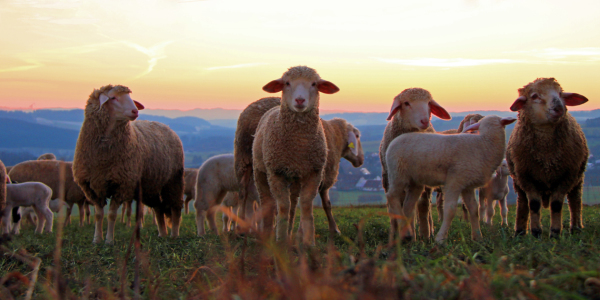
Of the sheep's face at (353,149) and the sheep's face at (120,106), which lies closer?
the sheep's face at (120,106)

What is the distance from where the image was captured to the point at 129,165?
24.3ft

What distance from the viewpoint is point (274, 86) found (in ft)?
18.7

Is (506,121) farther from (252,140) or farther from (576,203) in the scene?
(252,140)

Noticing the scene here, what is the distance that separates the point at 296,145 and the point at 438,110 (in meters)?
2.20

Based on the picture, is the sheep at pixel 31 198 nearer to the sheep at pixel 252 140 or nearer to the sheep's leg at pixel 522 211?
the sheep at pixel 252 140

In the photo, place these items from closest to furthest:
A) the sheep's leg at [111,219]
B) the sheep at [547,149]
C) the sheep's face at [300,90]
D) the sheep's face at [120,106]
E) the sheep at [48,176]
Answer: the sheep's face at [300,90] < the sheep at [547,149] < the sheep's leg at [111,219] < the sheep's face at [120,106] < the sheep at [48,176]

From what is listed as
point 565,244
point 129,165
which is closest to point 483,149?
point 565,244

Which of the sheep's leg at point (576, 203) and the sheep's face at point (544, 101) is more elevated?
the sheep's face at point (544, 101)

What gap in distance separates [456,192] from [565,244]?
1283 mm

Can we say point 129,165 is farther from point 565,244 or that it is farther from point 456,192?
point 565,244

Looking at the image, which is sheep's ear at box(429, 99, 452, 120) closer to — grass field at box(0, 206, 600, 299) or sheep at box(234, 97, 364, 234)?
sheep at box(234, 97, 364, 234)

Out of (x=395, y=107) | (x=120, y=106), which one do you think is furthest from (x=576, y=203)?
(x=120, y=106)

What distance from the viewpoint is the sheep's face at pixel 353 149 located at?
8.06 metres

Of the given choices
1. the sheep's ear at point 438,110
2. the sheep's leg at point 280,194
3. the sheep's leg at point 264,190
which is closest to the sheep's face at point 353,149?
the sheep's ear at point 438,110
